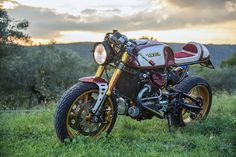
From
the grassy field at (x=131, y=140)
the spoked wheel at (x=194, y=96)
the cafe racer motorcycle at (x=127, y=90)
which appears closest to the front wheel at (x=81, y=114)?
the cafe racer motorcycle at (x=127, y=90)

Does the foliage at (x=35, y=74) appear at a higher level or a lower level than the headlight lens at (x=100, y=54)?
lower

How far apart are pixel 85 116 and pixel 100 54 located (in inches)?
38.7

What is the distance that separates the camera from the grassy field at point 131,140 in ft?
22.0

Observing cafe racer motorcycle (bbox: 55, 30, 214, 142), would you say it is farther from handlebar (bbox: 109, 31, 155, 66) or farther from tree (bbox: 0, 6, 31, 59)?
tree (bbox: 0, 6, 31, 59)

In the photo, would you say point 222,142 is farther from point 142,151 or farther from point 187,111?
point 187,111

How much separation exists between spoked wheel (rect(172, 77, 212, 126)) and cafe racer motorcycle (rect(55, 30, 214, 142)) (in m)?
0.02

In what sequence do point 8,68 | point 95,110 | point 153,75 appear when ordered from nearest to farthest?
point 95,110
point 153,75
point 8,68

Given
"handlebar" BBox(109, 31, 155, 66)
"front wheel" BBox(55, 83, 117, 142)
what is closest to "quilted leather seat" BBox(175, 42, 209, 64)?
"handlebar" BBox(109, 31, 155, 66)

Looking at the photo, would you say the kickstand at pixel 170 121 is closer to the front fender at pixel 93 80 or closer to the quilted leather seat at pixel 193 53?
the quilted leather seat at pixel 193 53

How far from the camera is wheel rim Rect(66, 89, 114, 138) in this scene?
718 centimetres

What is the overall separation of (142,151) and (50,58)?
38108 millimetres

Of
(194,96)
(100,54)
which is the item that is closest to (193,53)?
(194,96)

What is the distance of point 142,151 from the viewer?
678cm

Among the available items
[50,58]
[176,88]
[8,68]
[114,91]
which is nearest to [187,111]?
[176,88]
